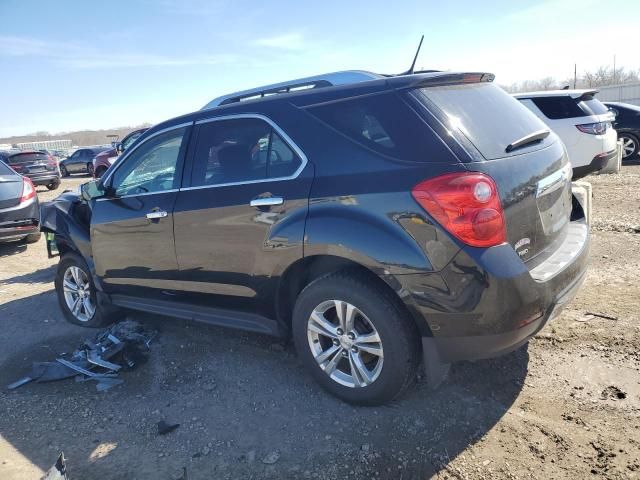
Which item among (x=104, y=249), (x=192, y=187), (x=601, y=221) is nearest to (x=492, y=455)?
(x=192, y=187)

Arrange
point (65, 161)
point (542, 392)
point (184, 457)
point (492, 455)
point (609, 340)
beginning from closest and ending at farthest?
point (492, 455)
point (184, 457)
point (542, 392)
point (609, 340)
point (65, 161)

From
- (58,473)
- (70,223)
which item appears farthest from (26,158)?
(58,473)

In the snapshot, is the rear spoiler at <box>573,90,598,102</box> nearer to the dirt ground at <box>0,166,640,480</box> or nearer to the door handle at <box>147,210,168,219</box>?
the dirt ground at <box>0,166,640,480</box>

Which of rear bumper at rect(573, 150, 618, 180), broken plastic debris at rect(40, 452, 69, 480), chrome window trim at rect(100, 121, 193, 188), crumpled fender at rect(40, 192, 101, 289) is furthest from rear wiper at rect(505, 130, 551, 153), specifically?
rear bumper at rect(573, 150, 618, 180)

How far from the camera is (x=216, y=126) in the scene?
12.0 ft

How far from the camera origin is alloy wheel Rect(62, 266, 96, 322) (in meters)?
4.88

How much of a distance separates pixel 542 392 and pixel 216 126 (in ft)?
9.17

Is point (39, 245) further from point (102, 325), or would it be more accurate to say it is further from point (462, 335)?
point (462, 335)

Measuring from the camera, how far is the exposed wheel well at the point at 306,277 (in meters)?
2.93

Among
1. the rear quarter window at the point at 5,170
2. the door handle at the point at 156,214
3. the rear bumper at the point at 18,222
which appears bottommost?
Answer: the rear bumper at the point at 18,222

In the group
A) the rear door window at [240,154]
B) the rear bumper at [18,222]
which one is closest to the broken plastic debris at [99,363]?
the rear door window at [240,154]

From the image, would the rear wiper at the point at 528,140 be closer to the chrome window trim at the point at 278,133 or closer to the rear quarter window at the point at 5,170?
the chrome window trim at the point at 278,133

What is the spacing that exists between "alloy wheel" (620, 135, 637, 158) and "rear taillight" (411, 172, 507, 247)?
41.7ft

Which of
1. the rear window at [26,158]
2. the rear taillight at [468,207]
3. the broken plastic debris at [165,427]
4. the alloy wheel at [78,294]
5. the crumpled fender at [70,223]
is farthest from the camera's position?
the rear window at [26,158]
